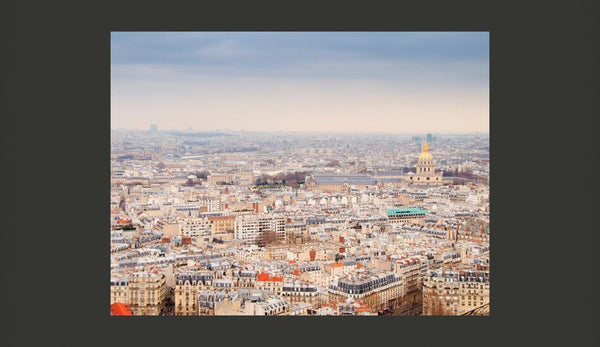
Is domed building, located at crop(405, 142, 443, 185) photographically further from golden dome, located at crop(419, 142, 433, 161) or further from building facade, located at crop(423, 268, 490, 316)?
building facade, located at crop(423, 268, 490, 316)

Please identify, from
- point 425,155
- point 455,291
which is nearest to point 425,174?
point 425,155

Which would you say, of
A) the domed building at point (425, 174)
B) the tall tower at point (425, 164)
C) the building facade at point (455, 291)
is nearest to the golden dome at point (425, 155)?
the tall tower at point (425, 164)

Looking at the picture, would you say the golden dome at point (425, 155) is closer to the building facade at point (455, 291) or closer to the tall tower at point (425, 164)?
the tall tower at point (425, 164)

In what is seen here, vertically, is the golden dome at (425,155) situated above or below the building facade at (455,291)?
above

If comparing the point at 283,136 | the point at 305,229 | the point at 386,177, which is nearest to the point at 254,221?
the point at 305,229

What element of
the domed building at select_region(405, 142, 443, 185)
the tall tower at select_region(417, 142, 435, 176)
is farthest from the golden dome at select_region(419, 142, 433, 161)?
the domed building at select_region(405, 142, 443, 185)

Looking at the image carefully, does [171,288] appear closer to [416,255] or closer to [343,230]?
[416,255]
